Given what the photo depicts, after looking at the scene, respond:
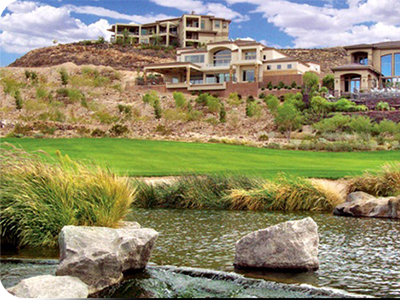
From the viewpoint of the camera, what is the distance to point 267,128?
4591cm

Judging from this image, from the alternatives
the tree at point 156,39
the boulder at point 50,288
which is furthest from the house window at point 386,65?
the boulder at point 50,288

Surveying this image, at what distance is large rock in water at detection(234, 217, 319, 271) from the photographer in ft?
21.2

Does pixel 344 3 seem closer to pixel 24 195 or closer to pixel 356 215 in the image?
pixel 356 215

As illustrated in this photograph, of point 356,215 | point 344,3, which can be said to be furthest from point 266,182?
point 344,3

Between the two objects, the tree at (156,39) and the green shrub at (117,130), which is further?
the tree at (156,39)

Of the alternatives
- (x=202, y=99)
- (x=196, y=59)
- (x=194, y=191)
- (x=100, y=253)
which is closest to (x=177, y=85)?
(x=196, y=59)

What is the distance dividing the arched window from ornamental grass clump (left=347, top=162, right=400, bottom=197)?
147 feet

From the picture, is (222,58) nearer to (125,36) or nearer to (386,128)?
(386,128)

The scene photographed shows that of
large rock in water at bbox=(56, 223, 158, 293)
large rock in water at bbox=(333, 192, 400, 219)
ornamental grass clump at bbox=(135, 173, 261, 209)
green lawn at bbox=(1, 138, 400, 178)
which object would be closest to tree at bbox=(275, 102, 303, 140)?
green lawn at bbox=(1, 138, 400, 178)

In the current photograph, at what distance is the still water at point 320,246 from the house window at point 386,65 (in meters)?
48.3

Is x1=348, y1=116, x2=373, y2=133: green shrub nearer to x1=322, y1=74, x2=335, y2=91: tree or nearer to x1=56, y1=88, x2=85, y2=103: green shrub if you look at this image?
x1=322, y1=74, x2=335, y2=91: tree

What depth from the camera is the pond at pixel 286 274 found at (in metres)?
6.04

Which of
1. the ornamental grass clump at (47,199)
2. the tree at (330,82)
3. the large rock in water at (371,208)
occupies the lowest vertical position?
the large rock in water at (371,208)

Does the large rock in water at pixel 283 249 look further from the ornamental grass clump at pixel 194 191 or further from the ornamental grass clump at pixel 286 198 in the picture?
the ornamental grass clump at pixel 194 191
